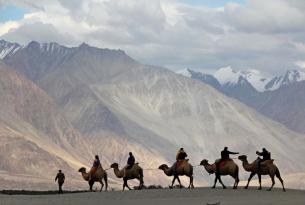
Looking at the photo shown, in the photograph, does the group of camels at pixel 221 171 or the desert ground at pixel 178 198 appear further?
the group of camels at pixel 221 171

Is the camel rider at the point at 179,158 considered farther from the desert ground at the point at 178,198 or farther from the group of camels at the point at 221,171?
the desert ground at the point at 178,198

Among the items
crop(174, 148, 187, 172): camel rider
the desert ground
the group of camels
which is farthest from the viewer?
crop(174, 148, 187, 172): camel rider

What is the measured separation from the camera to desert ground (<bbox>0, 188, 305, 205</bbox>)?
29.8 metres

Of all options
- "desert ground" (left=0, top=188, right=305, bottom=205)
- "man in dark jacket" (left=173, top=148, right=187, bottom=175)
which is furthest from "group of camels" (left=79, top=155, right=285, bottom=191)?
"desert ground" (left=0, top=188, right=305, bottom=205)

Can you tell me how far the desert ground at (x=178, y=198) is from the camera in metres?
29.8

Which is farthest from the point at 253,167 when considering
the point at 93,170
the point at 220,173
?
the point at 93,170

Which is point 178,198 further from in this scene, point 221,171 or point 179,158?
point 179,158

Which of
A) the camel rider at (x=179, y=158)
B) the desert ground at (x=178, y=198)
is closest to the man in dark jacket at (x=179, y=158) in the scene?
the camel rider at (x=179, y=158)

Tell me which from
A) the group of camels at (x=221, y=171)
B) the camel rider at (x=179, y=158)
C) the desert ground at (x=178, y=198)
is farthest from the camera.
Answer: the camel rider at (x=179, y=158)

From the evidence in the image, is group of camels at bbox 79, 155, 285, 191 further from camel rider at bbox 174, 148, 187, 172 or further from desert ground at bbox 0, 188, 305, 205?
desert ground at bbox 0, 188, 305, 205

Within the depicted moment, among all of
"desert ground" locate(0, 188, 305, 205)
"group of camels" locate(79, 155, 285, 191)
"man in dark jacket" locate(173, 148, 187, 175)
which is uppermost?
"man in dark jacket" locate(173, 148, 187, 175)

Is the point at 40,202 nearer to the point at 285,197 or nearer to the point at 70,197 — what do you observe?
the point at 70,197

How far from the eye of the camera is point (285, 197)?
31.5 meters

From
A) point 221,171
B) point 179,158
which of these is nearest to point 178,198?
point 221,171
